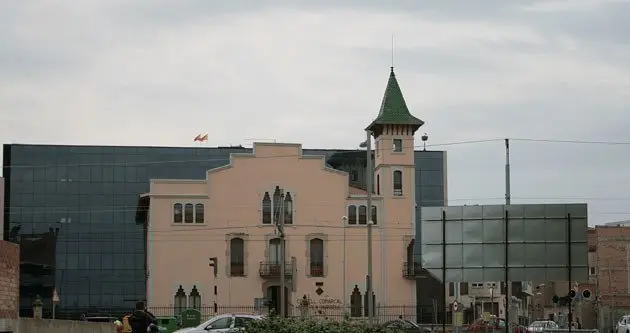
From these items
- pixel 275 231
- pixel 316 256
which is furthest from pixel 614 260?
pixel 275 231

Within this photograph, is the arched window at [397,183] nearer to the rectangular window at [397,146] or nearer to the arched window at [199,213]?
the rectangular window at [397,146]

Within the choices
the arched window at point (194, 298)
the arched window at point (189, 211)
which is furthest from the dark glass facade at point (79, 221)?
the arched window at point (189, 211)

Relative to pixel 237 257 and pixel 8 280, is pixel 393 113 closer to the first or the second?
pixel 237 257

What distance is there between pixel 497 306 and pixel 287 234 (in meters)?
30.2

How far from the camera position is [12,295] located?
28531 millimetres

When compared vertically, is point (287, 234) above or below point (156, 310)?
above

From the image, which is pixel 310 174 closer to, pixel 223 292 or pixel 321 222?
pixel 321 222

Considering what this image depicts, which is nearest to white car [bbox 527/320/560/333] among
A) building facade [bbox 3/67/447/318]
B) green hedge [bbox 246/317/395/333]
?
green hedge [bbox 246/317/395/333]

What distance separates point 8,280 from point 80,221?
73.1 metres

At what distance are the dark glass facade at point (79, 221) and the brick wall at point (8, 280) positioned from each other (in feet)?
228

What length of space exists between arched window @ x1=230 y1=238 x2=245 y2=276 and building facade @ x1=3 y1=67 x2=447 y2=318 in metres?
15.4

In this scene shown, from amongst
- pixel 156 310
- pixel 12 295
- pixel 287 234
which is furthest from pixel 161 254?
pixel 12 295

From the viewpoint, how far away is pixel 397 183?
88.8m

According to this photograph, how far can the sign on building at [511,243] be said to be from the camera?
31.8 m
